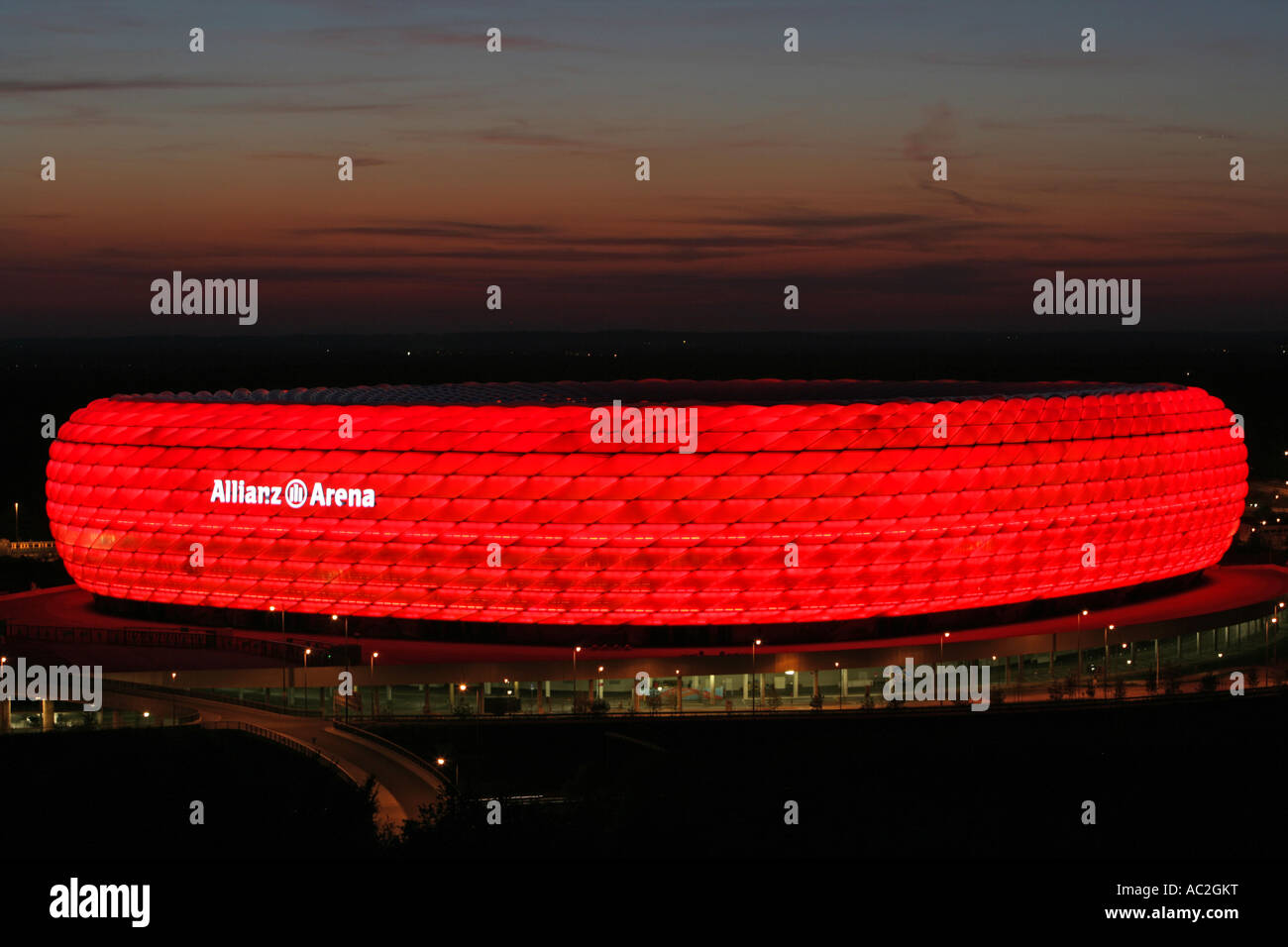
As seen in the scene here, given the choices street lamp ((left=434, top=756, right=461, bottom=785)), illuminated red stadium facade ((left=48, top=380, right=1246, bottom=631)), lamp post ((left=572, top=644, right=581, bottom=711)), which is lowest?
street lamp ((left=434, top=756, right=461, bottom=785))

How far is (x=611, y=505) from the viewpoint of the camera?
57188 millimetres

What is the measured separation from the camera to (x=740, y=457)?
187 ft

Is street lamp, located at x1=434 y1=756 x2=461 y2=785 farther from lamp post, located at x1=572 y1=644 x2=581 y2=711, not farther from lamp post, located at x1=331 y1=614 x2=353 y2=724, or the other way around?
lamp post, located at x1=572 y1=644 x2=581 y2=711

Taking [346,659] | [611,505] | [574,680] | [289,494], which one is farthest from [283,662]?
[611,505]

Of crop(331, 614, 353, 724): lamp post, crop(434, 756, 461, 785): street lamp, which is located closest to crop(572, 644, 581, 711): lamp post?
crop(434, 756, 461, 785): street lamp

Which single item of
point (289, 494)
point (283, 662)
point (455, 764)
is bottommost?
point (455, 764)

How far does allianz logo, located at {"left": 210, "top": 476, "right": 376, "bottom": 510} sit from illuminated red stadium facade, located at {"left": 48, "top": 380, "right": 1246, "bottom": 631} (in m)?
0.08

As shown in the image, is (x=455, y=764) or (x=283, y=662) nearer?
(x=455, y=764)

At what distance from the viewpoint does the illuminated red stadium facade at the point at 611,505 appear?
188ft

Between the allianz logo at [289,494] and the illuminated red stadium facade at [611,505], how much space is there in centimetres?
8

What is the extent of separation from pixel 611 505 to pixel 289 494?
36.4 ft

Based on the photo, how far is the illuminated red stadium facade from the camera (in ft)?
188

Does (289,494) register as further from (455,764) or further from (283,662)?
(455,764)

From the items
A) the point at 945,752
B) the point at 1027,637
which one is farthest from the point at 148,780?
the point at 1027,637
